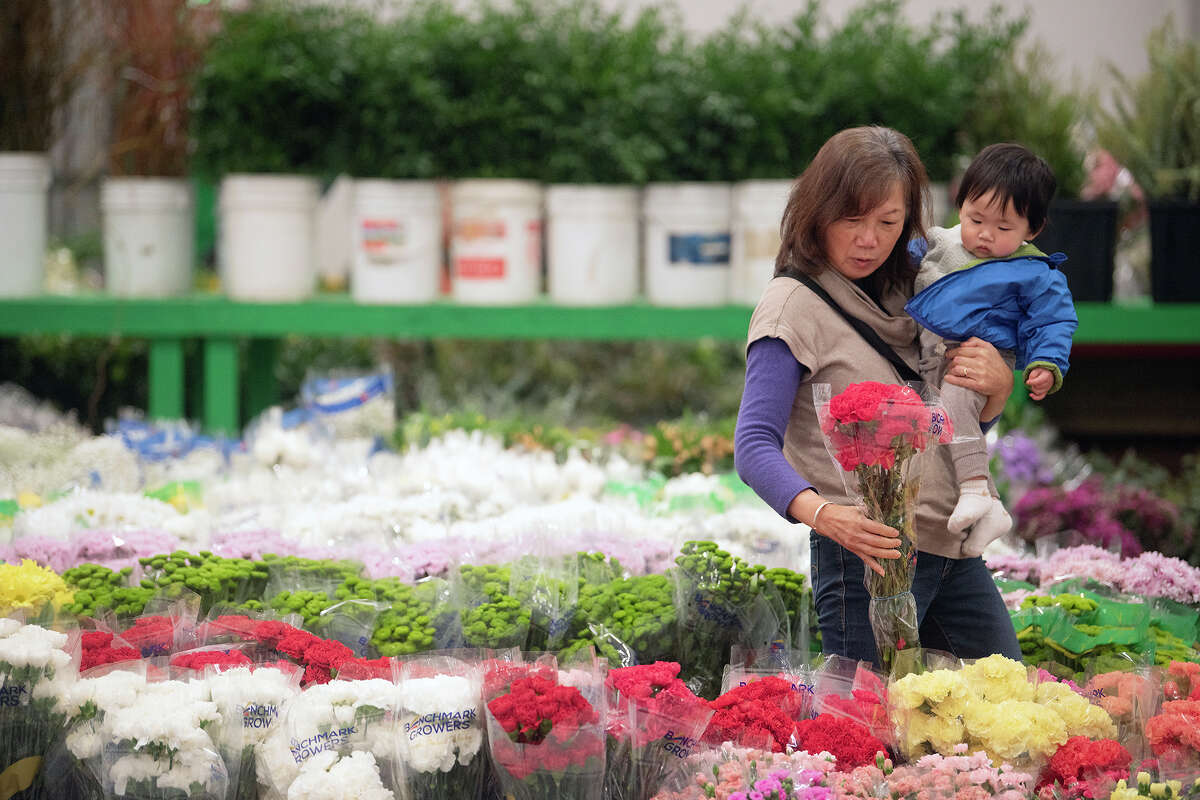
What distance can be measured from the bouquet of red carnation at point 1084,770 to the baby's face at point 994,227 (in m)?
0.67

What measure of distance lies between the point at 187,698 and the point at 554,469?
5.11 ft

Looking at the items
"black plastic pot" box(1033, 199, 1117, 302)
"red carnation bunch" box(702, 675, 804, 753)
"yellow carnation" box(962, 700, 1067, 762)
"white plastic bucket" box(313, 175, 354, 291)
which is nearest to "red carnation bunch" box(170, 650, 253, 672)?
"red carnation bunch" box(702, 675, 804, 753)

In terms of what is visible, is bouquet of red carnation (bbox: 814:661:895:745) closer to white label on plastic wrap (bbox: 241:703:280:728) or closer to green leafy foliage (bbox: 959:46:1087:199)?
white label on plastic wrap (bbox: 241:703:280:728)

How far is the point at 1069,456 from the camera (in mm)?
3533

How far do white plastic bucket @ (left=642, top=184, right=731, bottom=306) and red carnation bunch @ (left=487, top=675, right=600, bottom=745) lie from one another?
2.13 m

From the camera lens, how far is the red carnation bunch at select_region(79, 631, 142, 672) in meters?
1.57

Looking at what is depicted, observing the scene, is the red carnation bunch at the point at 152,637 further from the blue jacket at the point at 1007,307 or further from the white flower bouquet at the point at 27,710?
the blue jacket at the point at 1007,307

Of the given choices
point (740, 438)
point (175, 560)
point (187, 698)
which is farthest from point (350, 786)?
point (175, 560)

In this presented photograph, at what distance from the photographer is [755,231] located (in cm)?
331

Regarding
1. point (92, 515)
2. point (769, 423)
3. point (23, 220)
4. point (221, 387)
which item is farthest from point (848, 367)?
point (23, 220)

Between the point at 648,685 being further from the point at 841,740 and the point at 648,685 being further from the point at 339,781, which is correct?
the point at 339,781

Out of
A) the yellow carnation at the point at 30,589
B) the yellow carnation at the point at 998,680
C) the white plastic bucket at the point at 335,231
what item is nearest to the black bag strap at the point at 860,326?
the yellow carnation at the point at 998,680

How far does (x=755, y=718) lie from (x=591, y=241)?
214 centimetres

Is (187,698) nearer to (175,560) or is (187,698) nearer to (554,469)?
(175,560)
